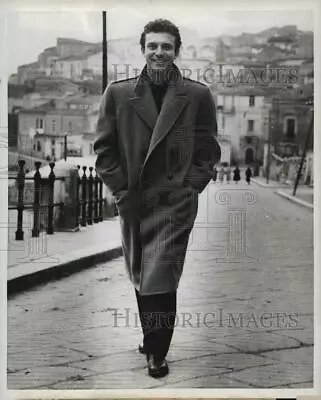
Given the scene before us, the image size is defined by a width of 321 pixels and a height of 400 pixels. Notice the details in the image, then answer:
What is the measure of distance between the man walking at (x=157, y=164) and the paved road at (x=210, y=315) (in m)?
0.04

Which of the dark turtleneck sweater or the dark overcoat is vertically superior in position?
the dark turtleneck sweater

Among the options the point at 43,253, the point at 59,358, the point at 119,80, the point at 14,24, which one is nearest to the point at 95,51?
the point at 119,80

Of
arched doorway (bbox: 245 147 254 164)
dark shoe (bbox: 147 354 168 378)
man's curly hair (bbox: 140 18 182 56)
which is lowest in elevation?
dark shoe (bbox: 147 354 168 378)

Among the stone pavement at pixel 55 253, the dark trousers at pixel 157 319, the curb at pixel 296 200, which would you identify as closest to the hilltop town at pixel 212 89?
the curb at pixel 296 200

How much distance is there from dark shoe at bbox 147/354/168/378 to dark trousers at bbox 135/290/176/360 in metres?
0.02

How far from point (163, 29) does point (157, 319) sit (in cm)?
78

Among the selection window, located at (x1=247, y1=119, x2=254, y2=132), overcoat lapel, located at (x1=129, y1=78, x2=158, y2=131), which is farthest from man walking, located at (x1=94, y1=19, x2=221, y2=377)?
window, located at (x1=247, y1=119, x2=254, y2=132)

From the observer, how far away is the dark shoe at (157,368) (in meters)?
1.75

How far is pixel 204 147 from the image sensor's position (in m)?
1.75

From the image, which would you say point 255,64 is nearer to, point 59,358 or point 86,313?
point 86,313

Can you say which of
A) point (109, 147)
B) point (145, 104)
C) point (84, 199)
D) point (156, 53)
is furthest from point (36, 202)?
point (156, 53)

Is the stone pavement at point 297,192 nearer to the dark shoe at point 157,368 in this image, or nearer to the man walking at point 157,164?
the man walking at point 157,164

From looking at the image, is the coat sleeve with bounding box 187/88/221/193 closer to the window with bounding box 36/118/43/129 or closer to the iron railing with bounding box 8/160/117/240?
the iron railing with bounding box 8/160/117/240

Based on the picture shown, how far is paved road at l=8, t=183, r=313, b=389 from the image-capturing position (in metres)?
1.76
